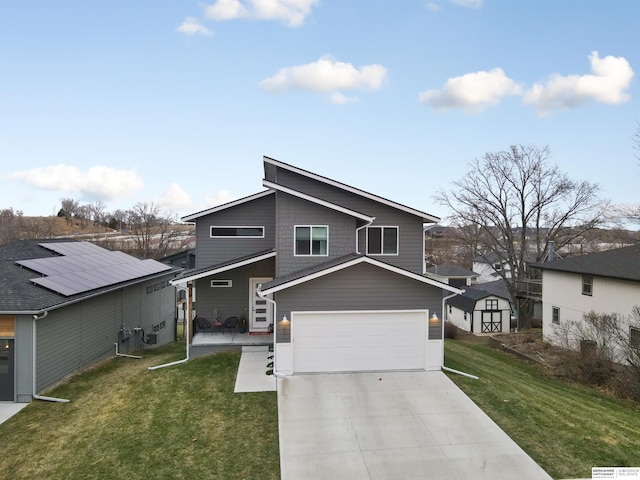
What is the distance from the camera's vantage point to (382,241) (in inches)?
575

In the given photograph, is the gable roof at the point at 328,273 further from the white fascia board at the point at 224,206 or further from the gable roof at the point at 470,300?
the gable roof at the point at 470,300

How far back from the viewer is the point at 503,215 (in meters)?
28.2

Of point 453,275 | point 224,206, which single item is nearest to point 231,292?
point 224,206

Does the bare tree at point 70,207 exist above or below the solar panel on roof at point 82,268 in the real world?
above

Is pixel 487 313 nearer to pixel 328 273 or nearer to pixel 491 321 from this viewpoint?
pixel 491 321

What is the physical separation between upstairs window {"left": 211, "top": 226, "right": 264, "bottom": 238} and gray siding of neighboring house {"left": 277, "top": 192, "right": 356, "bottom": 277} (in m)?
3.12

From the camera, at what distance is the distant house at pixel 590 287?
1622 cm

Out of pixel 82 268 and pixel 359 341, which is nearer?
pixel 359 341

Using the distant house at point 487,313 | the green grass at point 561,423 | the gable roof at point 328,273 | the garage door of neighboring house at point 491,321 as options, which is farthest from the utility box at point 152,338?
the garage door of neighboring house at point 491,321

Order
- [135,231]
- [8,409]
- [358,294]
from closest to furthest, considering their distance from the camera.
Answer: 1. [8,409]
2. [358,294]
3. [135,231]

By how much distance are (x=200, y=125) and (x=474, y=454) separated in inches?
797

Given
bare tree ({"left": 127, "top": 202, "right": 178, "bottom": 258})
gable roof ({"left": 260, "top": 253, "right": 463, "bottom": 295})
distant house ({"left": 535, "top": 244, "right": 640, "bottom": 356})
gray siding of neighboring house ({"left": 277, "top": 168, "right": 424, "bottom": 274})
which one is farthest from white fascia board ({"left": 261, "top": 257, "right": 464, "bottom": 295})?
bare tree ({"left": 127, "top": 202, "right": 178, "bottom": 258})

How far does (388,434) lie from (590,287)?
52.2 feet

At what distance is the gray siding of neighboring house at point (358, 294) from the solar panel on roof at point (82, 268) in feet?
21.3
